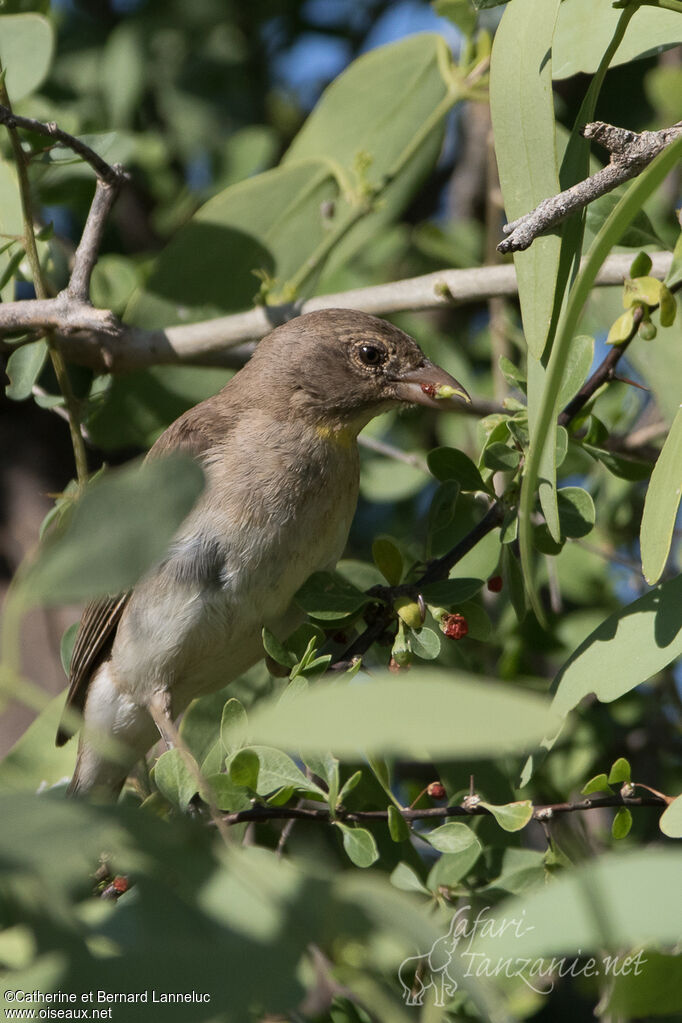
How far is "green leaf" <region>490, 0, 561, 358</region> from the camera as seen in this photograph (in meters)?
2.03

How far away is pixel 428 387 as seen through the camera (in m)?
3.57

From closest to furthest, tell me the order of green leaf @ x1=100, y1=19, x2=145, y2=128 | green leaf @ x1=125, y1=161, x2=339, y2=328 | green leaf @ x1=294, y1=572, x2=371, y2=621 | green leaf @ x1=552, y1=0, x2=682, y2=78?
green leaf @ x1=552, y1=0, x2=682, y2=78 < green leaf @ x1=294, y1=572, x2=371, y2=621 < green leaf @ x1=125, y1=161, x2=339, y2=328 < green leaf @ x1=100, y1=19, x2=145, y2=128

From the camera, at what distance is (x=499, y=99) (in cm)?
214

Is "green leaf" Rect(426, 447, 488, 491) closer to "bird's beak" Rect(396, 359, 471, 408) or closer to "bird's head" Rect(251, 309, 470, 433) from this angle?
"bird's beak" Rect(396, 359, 471, 408)

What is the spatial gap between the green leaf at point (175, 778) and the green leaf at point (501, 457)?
0.96 metres

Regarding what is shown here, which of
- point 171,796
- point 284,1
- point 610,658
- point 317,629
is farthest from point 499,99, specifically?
point 284,1

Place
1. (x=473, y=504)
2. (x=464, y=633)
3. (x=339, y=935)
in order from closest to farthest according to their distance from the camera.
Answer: (x=339, y=935), (x=464, y=633), (x=473, y=504)

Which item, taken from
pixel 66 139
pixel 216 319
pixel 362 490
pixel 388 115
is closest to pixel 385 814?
pixel 66 139

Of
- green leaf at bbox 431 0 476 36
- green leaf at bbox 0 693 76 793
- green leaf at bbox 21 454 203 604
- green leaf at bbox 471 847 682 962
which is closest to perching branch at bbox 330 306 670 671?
green leaf at bbox 0 693 76 793

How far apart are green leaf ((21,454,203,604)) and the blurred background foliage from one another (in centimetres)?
1

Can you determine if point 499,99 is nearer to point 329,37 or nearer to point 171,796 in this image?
point 171,796

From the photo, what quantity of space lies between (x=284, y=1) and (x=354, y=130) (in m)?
2.07

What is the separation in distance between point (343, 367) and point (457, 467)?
1081mm

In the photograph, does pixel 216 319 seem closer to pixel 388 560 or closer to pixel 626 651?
pixel 388 560
